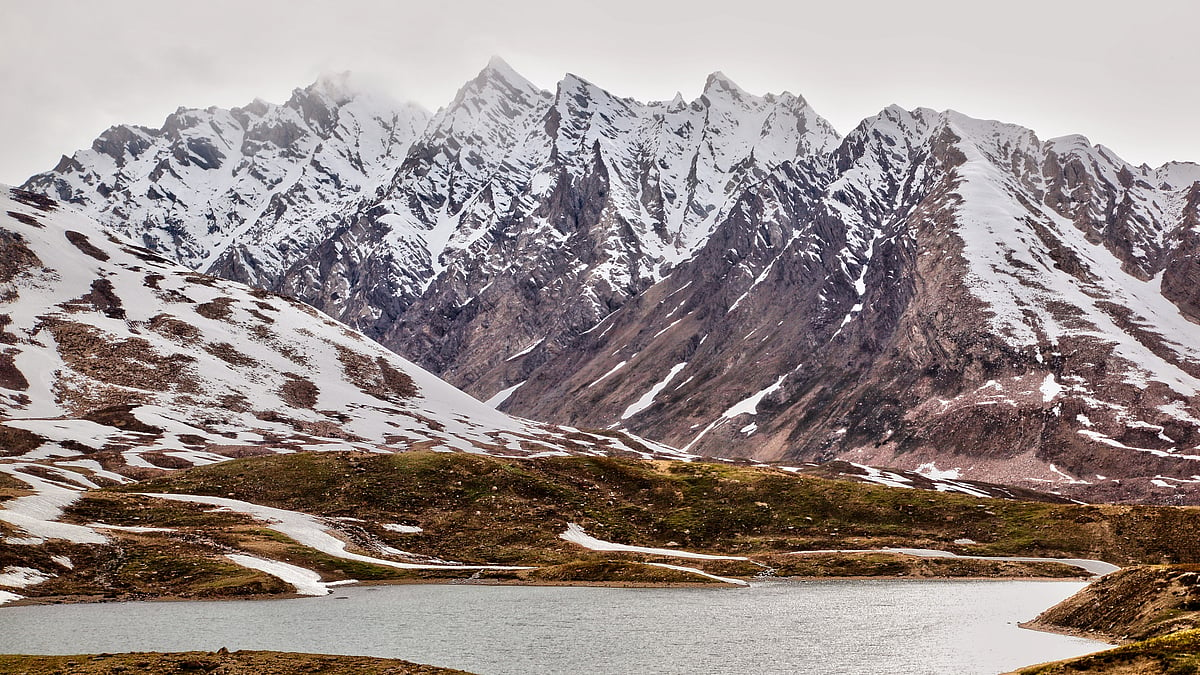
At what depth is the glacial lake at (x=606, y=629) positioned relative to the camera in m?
49.7

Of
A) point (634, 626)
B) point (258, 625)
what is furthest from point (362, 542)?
point (634, 626)

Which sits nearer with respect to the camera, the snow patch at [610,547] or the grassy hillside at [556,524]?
the grassy hillside at [556,524]

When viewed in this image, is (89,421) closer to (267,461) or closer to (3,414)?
(3,414)

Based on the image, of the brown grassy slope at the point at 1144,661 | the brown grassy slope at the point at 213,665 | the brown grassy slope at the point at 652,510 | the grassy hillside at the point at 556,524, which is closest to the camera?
the brown grassy slope at the point at 1144,661

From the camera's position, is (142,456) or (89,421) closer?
(142,456)

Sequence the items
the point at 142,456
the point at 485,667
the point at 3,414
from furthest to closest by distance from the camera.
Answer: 1. the point at 3,414
2. the point at 142,456
3. the point at 485,667

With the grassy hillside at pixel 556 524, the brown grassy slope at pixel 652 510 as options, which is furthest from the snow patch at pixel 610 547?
the brown grassy slope at pixel 652 510

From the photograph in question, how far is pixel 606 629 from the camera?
197 feet

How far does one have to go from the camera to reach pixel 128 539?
8781 centimetres

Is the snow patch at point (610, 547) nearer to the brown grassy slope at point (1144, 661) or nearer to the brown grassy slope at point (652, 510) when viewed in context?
the brown grassy slope at point (652, 510)

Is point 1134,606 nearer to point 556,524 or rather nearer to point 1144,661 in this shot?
point 1144,661

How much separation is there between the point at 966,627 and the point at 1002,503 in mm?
72770

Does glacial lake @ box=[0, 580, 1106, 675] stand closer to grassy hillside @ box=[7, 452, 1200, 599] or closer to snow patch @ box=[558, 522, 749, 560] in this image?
grassy hillside @ box=[7, 452, 1200, 599]

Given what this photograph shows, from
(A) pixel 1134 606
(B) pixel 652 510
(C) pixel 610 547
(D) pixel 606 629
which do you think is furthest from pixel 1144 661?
(B) pixel 652 510
